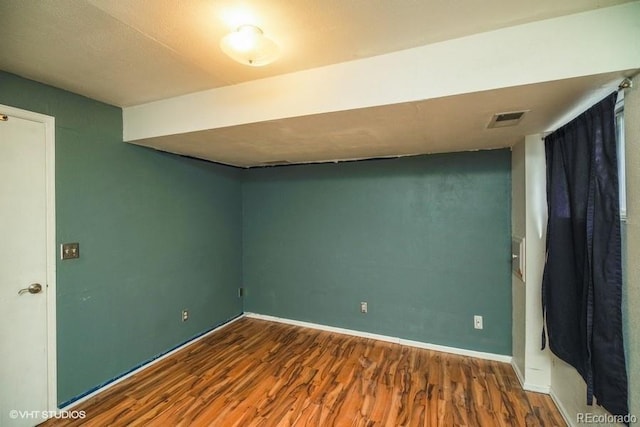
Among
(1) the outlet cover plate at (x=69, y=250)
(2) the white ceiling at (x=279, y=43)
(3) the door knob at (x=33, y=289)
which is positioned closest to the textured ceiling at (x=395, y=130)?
(2) the white ceiling at (x=279, y=43)

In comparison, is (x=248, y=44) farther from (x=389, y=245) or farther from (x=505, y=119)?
(x=389, y=245)

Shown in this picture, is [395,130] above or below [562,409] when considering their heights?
above

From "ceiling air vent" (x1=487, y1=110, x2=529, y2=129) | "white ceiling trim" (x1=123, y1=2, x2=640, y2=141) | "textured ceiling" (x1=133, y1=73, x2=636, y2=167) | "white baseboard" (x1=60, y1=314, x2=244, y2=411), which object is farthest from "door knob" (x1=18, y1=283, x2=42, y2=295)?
"ceiling air vent" (x1=487, y1=110, x2=529, y2=129)

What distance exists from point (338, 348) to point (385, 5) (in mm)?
3051

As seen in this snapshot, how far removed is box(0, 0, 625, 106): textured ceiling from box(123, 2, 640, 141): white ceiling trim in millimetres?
56

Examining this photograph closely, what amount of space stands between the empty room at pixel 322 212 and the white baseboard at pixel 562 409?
17 millimetres

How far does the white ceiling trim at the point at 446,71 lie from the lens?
4.11ft

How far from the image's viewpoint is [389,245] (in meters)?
3.23

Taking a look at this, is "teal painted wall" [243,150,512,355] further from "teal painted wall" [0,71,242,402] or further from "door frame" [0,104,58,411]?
"door frame" [0,104,58,411]

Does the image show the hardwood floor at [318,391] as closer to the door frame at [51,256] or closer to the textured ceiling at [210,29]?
the door frame at [51,256]

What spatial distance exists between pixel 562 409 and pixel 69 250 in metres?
3.90

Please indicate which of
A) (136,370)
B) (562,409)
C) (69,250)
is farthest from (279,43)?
(562,409)

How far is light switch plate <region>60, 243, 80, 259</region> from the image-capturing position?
208 cm

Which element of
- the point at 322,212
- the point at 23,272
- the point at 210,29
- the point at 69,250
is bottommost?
the point at 23,272
